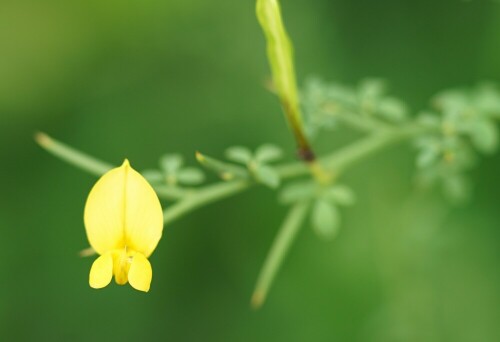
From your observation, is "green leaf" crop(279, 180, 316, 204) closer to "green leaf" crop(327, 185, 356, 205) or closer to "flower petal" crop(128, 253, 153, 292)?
"green leaf" crop(327, 185, 356, 205)

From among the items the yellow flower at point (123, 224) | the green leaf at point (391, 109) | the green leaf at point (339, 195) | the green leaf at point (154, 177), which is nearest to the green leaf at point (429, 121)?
the green leaf at point (391, 109)

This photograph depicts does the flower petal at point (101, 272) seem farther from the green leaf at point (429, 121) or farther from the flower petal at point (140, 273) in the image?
the green leaf at point (429, 121)

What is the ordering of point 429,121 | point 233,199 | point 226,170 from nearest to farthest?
point 226,170, point 429,121, point 233,199

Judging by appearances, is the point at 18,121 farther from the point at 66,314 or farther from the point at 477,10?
the point at 477,10

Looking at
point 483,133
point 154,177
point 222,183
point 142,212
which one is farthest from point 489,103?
point 142,212

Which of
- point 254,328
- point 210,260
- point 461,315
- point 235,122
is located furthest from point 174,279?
point 461,315

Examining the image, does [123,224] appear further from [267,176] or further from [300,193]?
[300,193]
